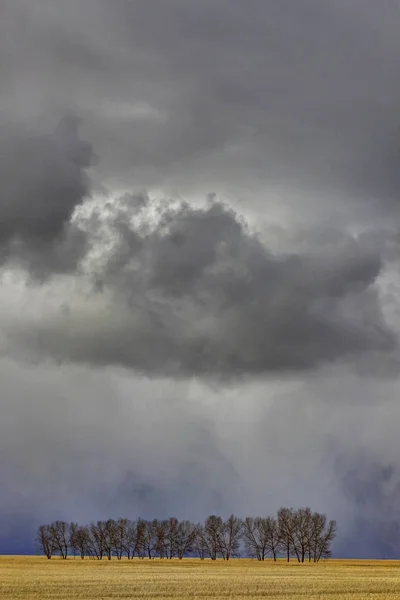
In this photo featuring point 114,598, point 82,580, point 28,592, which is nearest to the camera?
point 114,598

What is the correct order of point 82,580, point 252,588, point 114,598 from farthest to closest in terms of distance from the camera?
1. point 82,580
2. point 252,588
3. point 114,598

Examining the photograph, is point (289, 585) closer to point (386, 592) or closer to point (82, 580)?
point (386, 592)

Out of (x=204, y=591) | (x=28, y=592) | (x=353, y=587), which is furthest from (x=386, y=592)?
(x=28, y=592)

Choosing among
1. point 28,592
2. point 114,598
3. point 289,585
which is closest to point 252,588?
point 289,585

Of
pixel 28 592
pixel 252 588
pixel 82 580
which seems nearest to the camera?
pixel 28 592

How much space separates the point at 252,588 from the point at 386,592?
1391 cm

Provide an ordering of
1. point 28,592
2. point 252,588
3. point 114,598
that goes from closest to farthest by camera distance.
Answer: point 114,598 < point 28,592 < point 252,588

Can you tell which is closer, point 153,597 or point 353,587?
point 153,597

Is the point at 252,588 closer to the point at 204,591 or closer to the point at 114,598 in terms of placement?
the point at 204,591

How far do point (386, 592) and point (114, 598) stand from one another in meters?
28.9

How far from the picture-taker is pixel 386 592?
78375 mm

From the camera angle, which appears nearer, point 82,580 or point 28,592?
point 28,592

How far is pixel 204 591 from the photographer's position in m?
75.3

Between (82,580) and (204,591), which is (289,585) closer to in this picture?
(204,591)
